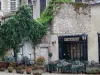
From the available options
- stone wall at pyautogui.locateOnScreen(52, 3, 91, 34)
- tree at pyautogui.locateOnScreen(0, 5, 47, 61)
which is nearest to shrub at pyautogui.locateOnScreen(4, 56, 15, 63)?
tree at pyautogui.locateOnScreen(0, 5, 47, 61)

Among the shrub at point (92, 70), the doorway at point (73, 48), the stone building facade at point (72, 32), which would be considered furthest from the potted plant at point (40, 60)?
the shrub at point (92, 70)

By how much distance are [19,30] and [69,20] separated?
570 cm

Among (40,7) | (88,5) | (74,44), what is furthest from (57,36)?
(40,7)

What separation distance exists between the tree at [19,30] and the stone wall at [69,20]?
1.74m

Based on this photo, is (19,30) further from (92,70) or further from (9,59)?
(92,70)

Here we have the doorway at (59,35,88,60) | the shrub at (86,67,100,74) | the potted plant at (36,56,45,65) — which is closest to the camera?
the shrub at (86,67,100,74)

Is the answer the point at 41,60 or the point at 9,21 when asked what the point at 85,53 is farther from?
the point at 9,21

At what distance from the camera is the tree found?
138ft

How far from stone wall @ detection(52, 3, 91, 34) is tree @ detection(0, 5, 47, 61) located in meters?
1.74

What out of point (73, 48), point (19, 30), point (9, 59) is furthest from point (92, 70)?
point (9, 59)

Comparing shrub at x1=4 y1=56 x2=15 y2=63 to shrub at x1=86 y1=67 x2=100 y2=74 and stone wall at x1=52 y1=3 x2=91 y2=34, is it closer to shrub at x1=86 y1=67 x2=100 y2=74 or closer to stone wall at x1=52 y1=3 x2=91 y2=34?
stone wall at x1=52 y1=3 x2=91 y2=34

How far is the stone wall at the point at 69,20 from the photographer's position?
4175cm

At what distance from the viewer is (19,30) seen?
42.3 meters

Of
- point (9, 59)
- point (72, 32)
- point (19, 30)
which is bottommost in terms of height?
point (9, 59)
